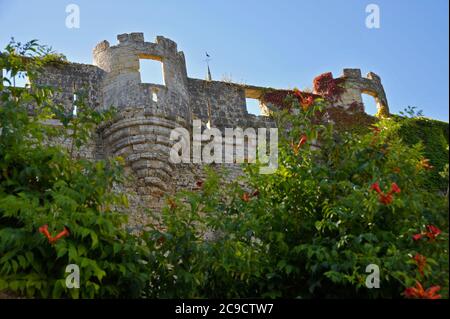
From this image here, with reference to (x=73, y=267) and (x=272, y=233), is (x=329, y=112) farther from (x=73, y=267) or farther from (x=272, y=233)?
(x=73, y=267)

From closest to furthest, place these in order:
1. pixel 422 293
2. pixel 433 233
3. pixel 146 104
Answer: pixel 422 293 < pixel 433 233 < pixel 146 104

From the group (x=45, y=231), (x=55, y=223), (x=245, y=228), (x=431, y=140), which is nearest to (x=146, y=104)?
(x=245, y=228)

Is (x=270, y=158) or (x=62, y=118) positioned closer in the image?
(x=62, y=118)

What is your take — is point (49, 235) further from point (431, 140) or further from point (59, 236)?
point (431, 140)

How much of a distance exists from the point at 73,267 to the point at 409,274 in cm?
309

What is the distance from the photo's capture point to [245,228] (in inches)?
327

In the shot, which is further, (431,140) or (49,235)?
(431,140)

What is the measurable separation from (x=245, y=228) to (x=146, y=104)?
18.0 feet

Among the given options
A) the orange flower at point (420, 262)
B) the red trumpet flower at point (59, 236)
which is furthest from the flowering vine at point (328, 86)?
the red trumpet flower at point (59, 236)

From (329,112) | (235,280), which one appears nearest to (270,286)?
(235,280)

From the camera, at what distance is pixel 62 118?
8680 mm

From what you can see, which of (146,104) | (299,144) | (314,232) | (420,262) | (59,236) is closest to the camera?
(420,262)

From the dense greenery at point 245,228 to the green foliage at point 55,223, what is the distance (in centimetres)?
1
